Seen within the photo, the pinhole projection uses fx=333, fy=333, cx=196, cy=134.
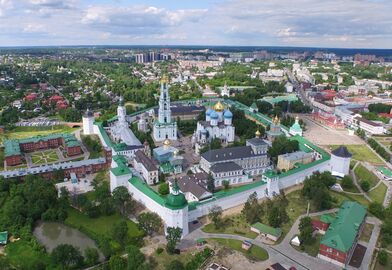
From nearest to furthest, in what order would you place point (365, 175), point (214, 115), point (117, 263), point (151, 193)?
point (117, 263) < point (151, 193) < point (365, 175) < point (214, 115)

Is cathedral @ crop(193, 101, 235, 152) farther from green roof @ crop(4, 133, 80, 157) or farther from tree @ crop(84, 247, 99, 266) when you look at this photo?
tree @ crop(84, 247, 99, 266)

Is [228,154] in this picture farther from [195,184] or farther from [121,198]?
[121,198]

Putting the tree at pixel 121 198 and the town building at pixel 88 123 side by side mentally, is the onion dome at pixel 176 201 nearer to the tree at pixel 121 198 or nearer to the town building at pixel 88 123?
the tree at pixel 121 198

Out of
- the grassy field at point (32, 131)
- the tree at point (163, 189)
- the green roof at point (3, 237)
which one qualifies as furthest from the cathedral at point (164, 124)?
the green roof at point (3, 237)

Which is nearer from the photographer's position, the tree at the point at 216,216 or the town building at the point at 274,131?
the tree at the point at 216,216

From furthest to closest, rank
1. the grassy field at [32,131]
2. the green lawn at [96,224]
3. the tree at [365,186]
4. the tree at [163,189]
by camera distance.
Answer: the grassy field at [32,131] → the tree at [365,186] → the tree at [163,189] → the green lawn at [96,224]

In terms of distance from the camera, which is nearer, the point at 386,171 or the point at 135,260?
the point at 135,260

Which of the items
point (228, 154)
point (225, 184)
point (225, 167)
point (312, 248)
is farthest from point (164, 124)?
point (312, 248)
